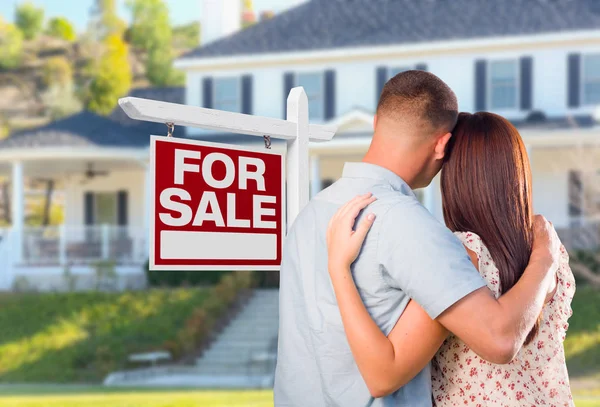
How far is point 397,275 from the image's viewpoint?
7.80 feet

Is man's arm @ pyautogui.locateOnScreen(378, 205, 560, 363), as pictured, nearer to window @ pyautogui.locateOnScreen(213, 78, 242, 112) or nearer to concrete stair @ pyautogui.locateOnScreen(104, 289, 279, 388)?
concrete stair @ pyautogui.locateOnScreen(104, 289, 279, 388)

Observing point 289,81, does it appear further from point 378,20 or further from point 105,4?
point 105,4

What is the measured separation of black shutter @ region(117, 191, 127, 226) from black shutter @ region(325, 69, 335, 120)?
23.6 feet

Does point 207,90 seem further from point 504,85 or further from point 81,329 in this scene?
point 81,329

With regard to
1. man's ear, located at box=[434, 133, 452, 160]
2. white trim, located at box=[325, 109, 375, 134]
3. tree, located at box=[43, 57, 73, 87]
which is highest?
tree, located at box=[43, 57, 73, 87]

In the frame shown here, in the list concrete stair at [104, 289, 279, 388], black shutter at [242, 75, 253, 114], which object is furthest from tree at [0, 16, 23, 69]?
concrete stair at [104, 289, 279, 388]

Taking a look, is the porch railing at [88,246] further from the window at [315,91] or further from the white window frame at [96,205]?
the window at [315,91]

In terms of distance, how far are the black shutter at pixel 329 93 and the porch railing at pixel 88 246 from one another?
594 centimetres

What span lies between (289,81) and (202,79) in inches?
102

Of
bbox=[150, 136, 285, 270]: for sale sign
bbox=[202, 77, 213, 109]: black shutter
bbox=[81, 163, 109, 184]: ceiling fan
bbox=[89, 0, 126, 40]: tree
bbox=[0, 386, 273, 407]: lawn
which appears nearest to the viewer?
bbox=[150, 136, 285, 270]: for sale sign

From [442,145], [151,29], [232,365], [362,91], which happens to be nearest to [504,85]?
[362,91]

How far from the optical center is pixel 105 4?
3177 inches

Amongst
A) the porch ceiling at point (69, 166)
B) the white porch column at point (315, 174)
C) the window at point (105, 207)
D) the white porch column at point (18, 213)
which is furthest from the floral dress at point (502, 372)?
the window at point (105, 207)

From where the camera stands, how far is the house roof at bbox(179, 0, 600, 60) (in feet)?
83.1
